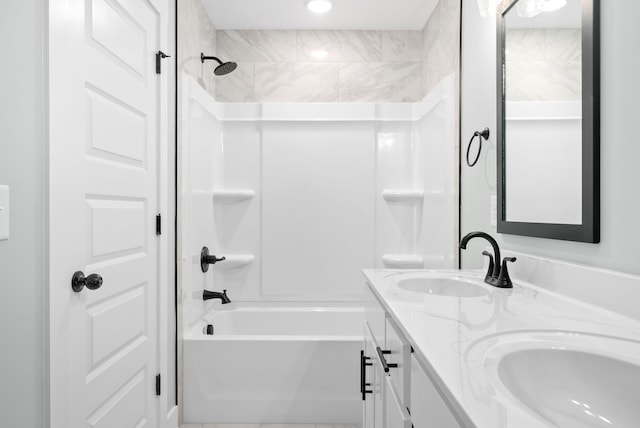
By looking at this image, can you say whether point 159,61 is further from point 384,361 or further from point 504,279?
point 504,279

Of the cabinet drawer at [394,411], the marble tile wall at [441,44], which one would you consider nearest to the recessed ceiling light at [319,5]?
the marble tile wall at [441,44]

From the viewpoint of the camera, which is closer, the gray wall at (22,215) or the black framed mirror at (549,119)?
the gray wall at (22,215)

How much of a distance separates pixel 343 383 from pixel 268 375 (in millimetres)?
412

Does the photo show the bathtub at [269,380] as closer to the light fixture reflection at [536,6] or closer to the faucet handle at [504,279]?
the faucet handle at [504,279]

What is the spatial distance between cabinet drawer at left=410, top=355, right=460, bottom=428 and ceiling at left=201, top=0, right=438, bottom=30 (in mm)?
2392

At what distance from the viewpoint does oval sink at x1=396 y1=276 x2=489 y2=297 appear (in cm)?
142

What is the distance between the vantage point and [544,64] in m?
1.27

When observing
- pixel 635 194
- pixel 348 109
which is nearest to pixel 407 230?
pixel 348 109

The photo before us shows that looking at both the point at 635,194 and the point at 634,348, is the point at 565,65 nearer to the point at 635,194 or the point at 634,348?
the point at 635,194

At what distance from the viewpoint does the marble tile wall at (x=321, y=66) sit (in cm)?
282

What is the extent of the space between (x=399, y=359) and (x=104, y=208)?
1093 millimetres

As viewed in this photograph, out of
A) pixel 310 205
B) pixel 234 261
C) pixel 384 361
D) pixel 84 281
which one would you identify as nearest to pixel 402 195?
pixel 310 205

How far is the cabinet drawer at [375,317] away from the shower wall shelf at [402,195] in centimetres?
136

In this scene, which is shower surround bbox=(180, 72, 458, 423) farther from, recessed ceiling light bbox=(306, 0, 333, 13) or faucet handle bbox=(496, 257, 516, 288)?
faucet handle bbox=(496, 257, 516, 288)
